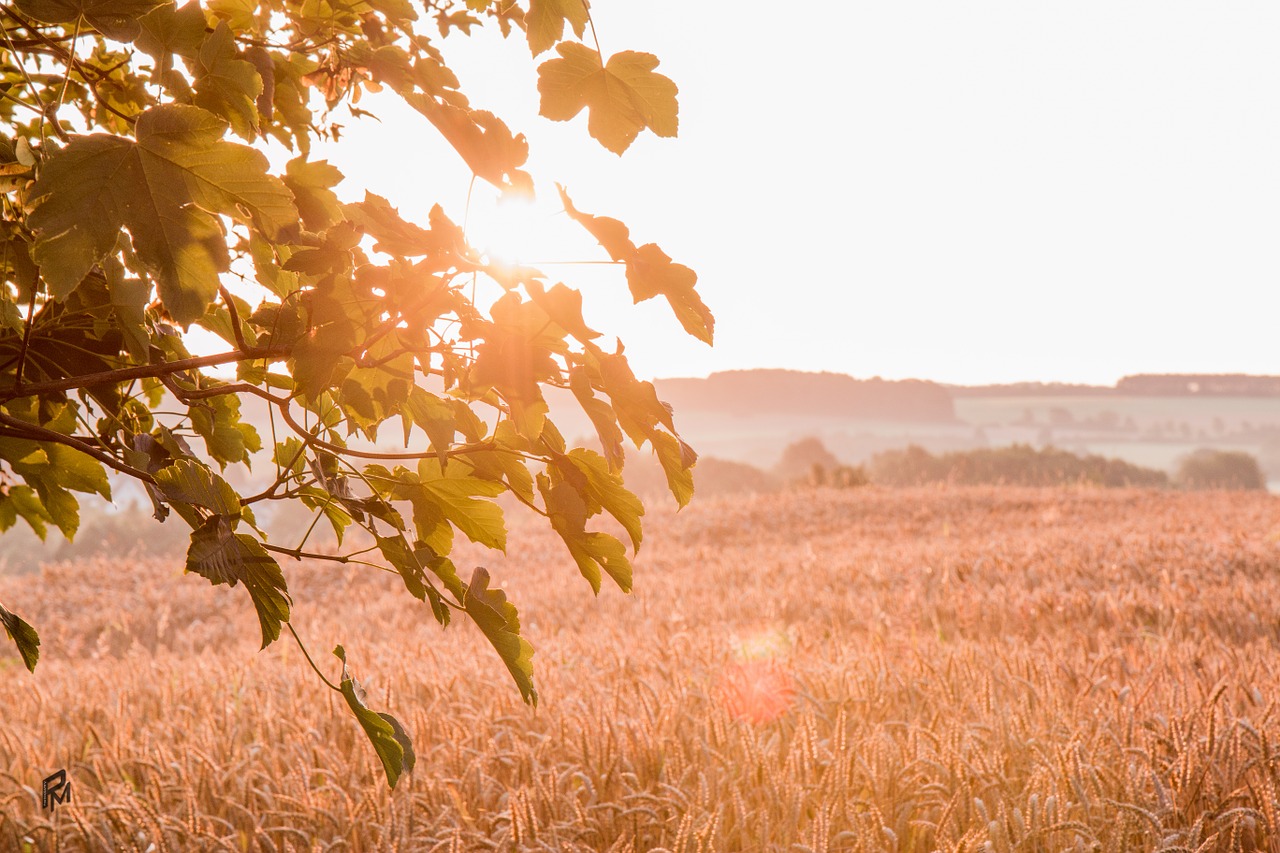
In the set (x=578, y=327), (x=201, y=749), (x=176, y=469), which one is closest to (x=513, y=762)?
(x=201, y=749)

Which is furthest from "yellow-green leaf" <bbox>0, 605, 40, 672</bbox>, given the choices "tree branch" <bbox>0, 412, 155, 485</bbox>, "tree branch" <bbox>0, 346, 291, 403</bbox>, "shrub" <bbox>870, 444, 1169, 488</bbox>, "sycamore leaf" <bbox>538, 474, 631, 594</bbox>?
"shrub" <bbox>870, 444, 1169, 488</bbox>

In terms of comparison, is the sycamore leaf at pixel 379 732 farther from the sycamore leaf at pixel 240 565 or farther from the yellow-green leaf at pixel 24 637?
the yellow-green leaf at pixel 24 637

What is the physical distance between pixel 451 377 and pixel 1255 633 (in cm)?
519

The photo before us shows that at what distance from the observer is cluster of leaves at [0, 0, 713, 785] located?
0.93 metres

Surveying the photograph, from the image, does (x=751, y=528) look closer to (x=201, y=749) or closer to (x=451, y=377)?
(x=201, y=749)

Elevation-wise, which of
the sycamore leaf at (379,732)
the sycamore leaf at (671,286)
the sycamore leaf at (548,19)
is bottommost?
the sycamore leaf at (379,732)

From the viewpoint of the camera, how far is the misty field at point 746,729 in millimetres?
2176

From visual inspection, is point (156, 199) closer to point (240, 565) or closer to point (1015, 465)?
point (240, 565)

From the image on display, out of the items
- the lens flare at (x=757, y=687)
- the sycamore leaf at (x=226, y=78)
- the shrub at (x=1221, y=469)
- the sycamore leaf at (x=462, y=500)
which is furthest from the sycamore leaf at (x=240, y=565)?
the shrub at (x=1221, y=469)

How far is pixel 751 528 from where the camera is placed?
1287cm

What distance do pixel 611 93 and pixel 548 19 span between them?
0.15 m

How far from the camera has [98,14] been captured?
1.07 metres

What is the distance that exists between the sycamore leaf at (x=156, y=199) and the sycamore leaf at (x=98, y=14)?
258mm

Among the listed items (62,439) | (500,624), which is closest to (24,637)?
(62,439)
